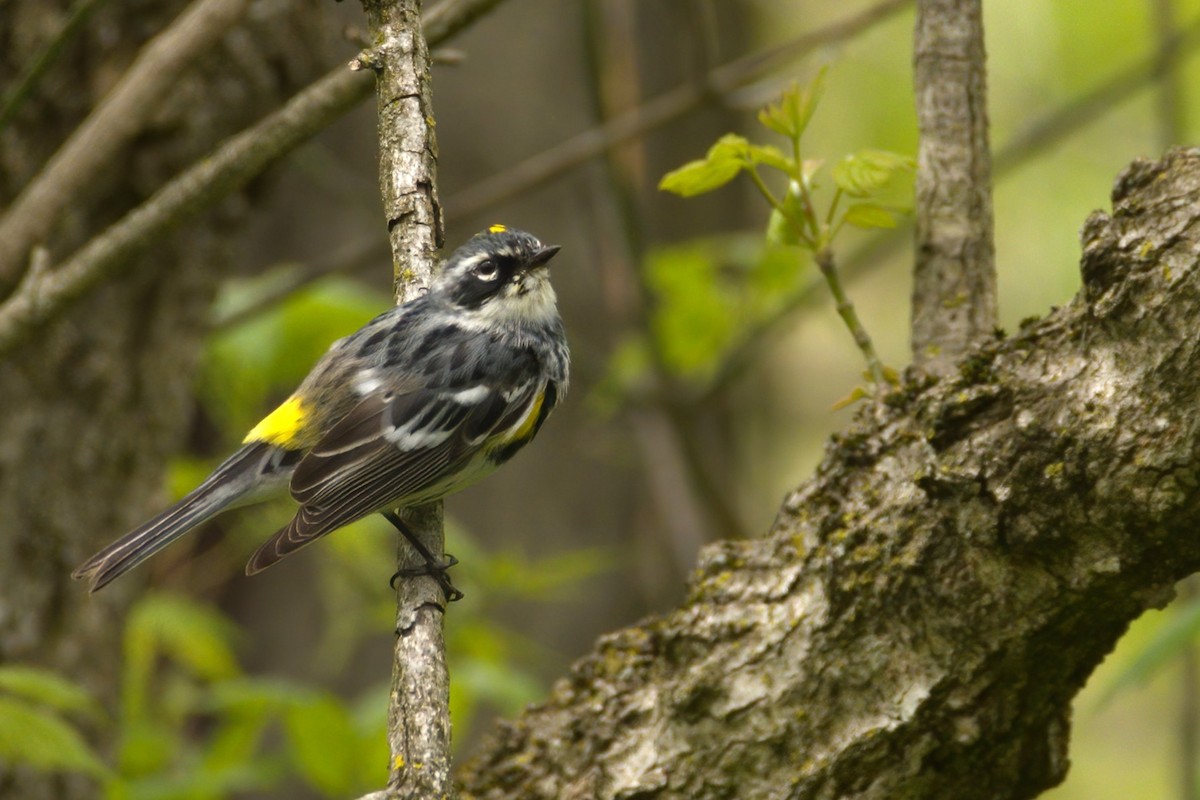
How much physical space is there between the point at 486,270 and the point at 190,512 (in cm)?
126

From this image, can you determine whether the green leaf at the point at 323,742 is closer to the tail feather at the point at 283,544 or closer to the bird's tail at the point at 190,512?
the bird's tail at the point at 190,512

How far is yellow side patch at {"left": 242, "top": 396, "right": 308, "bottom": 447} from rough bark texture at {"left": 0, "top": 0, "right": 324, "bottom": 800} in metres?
0.79

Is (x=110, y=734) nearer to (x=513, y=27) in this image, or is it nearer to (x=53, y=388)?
(x=53, y=388)

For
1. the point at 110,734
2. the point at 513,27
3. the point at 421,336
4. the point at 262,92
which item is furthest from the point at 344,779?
the point at 513,27

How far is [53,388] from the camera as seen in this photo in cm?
442

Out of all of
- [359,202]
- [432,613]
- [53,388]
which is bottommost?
[432,613]

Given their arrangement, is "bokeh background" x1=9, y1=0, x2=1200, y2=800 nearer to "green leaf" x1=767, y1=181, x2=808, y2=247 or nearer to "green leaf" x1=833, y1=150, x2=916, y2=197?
"green leaf" x1=767, y1=181, x2=808, y2=247

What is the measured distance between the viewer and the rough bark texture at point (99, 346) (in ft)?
14.2

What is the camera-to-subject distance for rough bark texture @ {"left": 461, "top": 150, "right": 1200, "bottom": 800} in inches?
83.8

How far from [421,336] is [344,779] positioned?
160 centimetres

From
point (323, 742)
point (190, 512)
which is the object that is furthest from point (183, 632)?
point (190, 512)

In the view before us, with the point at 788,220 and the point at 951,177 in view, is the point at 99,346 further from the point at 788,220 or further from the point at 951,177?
the point at 951,177

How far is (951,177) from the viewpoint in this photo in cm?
297

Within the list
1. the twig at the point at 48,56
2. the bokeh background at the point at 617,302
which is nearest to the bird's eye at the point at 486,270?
the bokeh background at the point at 617,302
